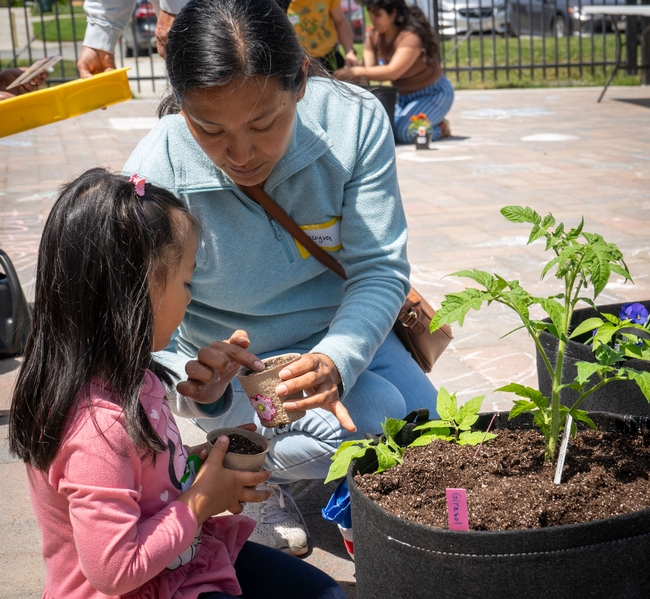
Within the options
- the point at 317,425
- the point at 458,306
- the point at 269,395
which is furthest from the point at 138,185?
the point at 317,425

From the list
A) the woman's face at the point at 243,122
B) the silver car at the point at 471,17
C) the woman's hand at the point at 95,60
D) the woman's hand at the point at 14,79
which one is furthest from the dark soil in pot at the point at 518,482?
the silver car at the point at 471,17

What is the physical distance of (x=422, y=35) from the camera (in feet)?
26.4

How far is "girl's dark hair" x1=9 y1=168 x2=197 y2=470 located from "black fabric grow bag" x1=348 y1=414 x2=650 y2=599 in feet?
1.60

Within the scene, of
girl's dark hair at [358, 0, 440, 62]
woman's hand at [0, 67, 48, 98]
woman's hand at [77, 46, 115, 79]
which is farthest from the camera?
girl's dark hair at [358, 0, 440, 62]

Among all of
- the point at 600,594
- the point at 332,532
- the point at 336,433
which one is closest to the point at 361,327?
the point at 336,433

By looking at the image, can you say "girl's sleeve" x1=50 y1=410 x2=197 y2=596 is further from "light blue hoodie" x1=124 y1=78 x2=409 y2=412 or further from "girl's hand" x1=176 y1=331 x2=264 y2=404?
"light blue hoodie" x1=124 y1=78 x2=409 y2=412

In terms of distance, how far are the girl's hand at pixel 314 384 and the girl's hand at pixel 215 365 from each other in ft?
0.27

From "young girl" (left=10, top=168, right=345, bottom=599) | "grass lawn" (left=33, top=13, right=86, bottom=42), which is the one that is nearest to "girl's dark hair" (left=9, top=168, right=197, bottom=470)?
"young girl" (left=10, top=168, right=345, bottom=599)

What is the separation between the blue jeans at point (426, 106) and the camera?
8.23m

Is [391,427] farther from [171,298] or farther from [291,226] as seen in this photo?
[291,226]

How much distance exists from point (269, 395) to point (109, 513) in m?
0.48

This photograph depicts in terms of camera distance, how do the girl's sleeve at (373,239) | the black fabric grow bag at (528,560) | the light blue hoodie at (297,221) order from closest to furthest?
the black fabric grow bag at (528,560), the girl's sleeve at (373,239), the light blue hoodie at (297,221)

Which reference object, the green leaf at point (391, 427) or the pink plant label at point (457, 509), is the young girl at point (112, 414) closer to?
the green leaf at point (391, 427)

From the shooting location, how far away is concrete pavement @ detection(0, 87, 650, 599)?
257 cm
